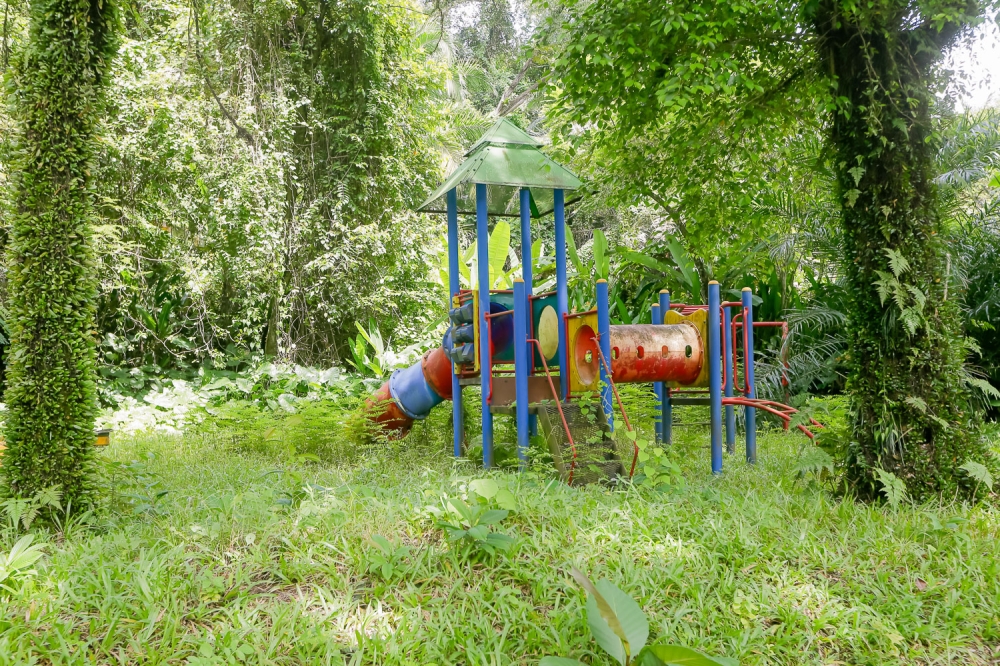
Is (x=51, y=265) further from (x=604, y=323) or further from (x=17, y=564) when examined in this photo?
(x=604, y=323)

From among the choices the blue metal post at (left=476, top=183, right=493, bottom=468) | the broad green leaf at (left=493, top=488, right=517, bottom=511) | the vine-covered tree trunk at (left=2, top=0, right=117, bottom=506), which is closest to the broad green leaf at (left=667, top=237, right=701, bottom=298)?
the blue metal post at (left=476, top=183, right=493, bottom=468)

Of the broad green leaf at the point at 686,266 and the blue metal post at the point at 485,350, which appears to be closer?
the blue metal post at the point at 485,350

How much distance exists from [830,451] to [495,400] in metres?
2.37

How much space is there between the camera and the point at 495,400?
18.5 ft

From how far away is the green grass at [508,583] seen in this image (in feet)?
8.39

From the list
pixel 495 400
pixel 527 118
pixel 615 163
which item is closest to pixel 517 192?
pixel 615 163

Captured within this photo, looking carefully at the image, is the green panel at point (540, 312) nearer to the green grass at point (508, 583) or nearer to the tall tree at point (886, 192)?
the tall tree at point (886, 192)

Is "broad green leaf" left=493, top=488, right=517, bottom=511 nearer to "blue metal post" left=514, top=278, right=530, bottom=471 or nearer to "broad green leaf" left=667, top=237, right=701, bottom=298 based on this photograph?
"blue metal post" left=514, top=278, right=530, bottom=471

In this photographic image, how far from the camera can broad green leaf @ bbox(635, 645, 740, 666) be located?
2281 millimetres

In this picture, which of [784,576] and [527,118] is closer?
[784,576]

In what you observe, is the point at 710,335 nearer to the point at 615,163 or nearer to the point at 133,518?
the point at 615,163

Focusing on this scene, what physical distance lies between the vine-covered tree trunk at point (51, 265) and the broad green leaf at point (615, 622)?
258 cm

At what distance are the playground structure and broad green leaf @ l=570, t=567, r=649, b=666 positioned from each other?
2027 millimetres

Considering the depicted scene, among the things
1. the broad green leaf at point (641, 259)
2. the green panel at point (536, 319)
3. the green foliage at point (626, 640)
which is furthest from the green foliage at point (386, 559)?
the broad green leaf at point (641, 259)
